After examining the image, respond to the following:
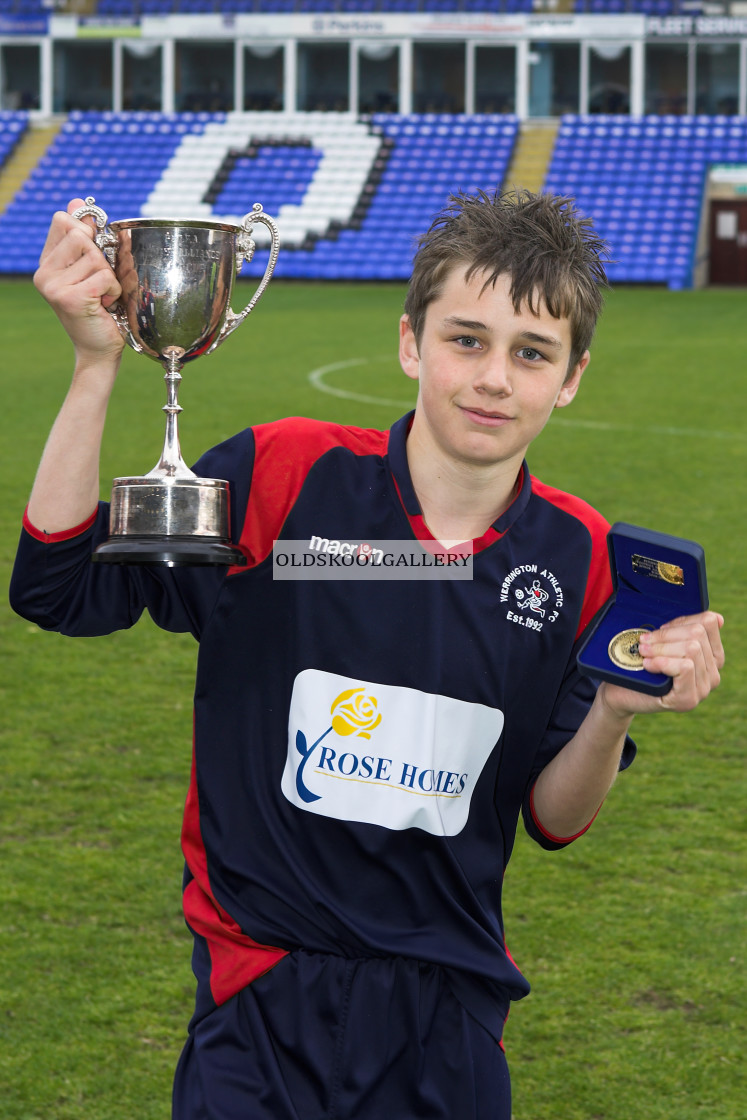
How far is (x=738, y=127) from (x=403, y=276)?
8696mm

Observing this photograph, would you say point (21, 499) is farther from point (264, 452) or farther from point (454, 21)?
point (454, 21)

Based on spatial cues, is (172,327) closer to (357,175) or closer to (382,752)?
(382,752)

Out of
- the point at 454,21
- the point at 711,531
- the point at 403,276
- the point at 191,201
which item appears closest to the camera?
the point at 711,531

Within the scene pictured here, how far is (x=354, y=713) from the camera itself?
1.80 m

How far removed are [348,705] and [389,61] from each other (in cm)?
3450

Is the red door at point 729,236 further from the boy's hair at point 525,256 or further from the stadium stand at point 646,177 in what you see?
the boy's hair at point 525,256

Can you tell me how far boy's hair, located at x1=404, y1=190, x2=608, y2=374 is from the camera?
1759 mm

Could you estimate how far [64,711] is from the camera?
485 centimetres

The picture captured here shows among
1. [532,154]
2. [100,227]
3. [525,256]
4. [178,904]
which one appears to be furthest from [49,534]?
[532,154]

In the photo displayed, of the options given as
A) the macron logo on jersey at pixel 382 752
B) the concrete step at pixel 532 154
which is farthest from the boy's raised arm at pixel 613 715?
the concrete step at pixel 532 154

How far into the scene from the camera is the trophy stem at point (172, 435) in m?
1.81

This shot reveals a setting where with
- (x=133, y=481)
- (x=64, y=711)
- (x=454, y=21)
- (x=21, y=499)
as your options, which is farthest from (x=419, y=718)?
(x=454, y=21)

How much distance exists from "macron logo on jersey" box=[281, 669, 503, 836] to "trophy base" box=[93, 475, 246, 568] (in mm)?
225

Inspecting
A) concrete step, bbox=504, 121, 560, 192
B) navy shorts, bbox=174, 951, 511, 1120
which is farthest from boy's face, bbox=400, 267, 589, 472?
concrete step, bbox=504, 121, 560, 192
